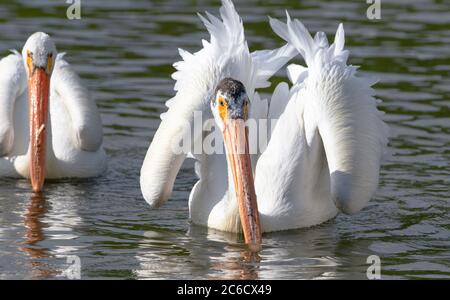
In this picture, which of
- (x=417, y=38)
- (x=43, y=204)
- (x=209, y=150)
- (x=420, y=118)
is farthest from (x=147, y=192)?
(x=417, y=38)

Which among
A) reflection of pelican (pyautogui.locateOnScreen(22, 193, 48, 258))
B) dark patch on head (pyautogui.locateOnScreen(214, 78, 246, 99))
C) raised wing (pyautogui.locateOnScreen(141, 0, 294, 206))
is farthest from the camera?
raised wing (pyautogui.locateOnScreen(141, 0, 294, 206))

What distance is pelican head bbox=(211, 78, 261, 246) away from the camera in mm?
7711

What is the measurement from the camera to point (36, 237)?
325 inches

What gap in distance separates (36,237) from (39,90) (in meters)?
1.70

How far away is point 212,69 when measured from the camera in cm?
838

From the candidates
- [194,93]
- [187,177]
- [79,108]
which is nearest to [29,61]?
[79,108]

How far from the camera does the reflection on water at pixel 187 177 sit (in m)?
7.75

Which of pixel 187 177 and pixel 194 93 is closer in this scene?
pixel 194 93

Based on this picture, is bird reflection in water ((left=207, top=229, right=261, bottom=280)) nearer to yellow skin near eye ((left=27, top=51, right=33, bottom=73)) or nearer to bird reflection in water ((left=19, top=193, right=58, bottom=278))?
bird reflection in water ((left=19, top=193, right=58, bottom=278))

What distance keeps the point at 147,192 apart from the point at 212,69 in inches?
34.7

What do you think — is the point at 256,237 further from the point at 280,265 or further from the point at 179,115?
the point at 179,115

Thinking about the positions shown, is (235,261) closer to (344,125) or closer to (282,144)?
(282,144)

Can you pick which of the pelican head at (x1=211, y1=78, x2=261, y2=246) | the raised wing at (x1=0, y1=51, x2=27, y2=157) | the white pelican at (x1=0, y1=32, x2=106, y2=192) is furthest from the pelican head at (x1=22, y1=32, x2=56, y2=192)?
the pelican head at (x1=211, y1=78, x2=261, y2=246)

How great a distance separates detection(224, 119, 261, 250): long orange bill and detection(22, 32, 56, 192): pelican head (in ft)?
7.25
